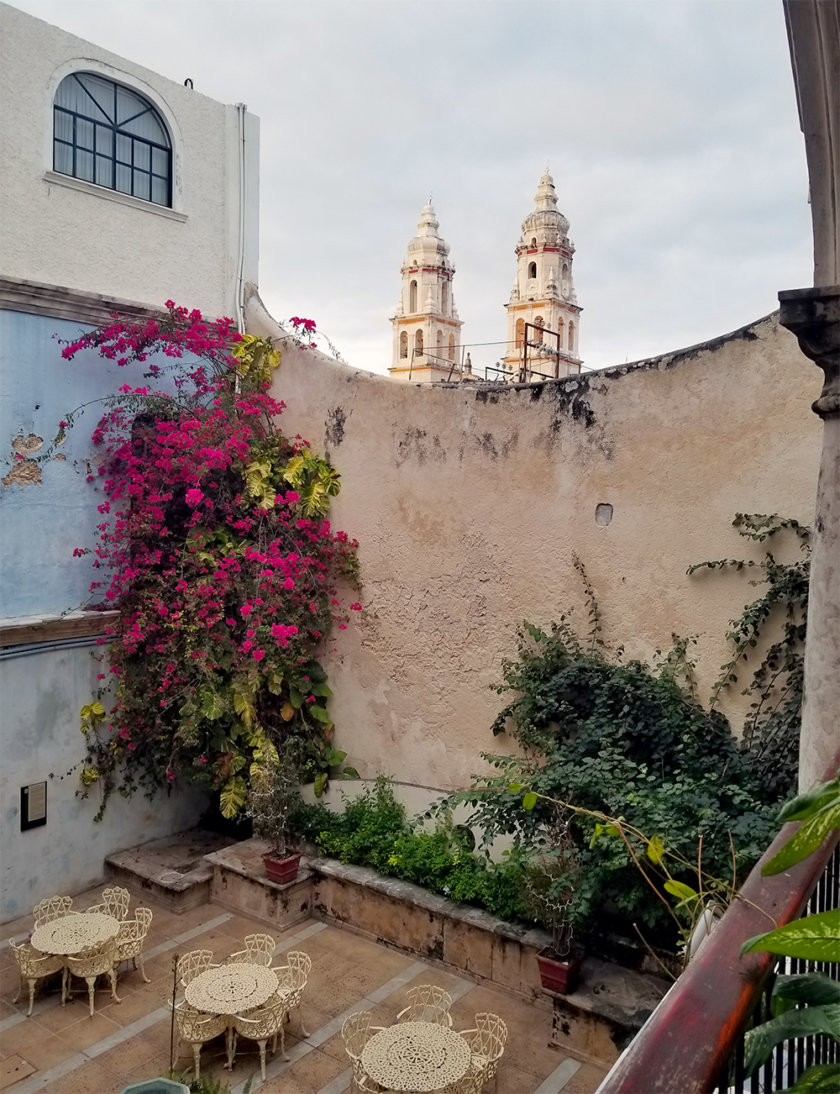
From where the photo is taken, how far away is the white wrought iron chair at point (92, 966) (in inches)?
233

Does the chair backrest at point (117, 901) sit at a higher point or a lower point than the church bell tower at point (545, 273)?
lower

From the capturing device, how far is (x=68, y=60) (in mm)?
7605

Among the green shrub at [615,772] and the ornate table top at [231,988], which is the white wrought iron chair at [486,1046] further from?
the ornate table top at [231,988]

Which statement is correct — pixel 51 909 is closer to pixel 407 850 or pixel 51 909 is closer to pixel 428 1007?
pixel 407 850

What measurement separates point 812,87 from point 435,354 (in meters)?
36.4

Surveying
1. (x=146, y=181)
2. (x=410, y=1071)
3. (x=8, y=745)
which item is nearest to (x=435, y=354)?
(x=146, y=181)

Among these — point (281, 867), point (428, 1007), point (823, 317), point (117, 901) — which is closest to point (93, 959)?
point (117, 901)

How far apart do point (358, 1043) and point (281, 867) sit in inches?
77.5

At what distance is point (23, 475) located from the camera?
7.34 metres

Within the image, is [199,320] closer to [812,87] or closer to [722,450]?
[722,450]

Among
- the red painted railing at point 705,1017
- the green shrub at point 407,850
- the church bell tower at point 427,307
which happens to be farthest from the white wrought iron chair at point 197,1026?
the church bell tower at point 427,307

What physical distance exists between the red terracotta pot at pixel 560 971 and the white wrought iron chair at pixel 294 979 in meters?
1.58

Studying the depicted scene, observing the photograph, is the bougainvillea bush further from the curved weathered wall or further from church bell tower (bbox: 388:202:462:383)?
church bell tower (bbox: 388:202:462:383)

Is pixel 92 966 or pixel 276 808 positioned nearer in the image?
pixel 92 966
